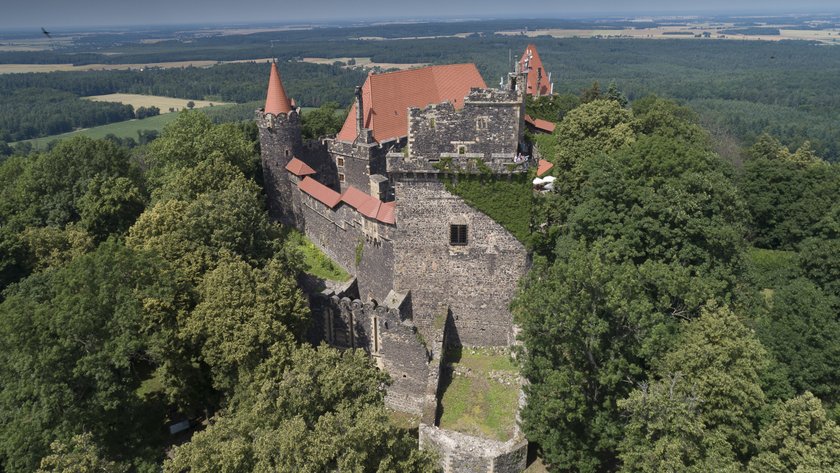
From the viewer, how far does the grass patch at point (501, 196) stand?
2334 cm

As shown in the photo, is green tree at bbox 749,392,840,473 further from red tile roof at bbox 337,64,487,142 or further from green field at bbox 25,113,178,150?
green field at bbox 25,113,178,150

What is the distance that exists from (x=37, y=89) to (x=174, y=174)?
126444 millimetres

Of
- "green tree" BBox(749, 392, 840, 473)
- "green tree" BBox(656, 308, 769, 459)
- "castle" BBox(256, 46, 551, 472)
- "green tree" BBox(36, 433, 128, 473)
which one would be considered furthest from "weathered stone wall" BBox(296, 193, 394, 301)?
"green tree" BBox(749, 392, 840, 473)

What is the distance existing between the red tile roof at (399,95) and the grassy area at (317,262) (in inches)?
285

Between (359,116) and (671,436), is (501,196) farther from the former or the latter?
(359,116)

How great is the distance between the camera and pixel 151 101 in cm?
13625

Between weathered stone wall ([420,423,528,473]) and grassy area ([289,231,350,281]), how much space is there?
12792 millimetres

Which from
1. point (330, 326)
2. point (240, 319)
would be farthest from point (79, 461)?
point (330, 326)

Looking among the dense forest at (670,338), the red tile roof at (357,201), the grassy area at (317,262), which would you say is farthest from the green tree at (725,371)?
the grassy area at (317,262)

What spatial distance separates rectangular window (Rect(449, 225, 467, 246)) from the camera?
24.4 meters

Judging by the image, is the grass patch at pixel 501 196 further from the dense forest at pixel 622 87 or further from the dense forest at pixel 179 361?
the dense forest at pixel 622 87

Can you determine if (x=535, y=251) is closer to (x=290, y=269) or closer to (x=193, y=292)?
(x=290, y=269)

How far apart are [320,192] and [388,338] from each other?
493 inches

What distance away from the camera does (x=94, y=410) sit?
17734mm
